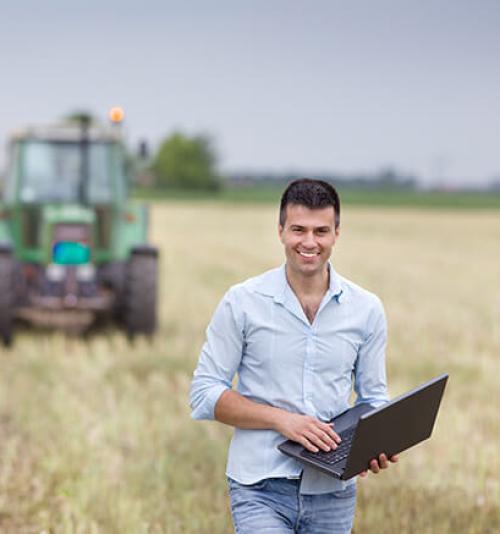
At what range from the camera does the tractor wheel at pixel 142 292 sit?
915 centimetres

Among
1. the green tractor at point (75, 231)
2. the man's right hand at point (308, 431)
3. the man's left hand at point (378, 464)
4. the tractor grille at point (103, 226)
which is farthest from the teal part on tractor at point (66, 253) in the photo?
the man's left hand at point (378, 464)

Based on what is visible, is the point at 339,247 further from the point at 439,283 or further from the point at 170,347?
the point at 170,347

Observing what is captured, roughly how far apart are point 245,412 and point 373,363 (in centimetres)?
44

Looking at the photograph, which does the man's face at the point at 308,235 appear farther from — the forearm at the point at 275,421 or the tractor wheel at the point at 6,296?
the tractor wheel at the point at 6,296

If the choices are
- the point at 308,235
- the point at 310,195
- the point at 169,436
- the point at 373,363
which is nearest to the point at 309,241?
the point at 308,235

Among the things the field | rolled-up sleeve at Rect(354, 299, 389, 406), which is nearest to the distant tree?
the field

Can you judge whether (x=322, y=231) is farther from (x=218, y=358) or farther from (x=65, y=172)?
(x=65, y=172)

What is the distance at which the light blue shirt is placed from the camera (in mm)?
2895

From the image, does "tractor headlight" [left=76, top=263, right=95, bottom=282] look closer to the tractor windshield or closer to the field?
the field

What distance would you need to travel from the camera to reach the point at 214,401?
2.89m

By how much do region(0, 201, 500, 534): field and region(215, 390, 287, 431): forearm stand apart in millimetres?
1604

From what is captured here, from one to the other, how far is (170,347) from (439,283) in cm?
831

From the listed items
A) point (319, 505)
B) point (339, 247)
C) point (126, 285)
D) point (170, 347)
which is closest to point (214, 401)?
point (319, 505)

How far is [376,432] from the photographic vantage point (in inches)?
105
